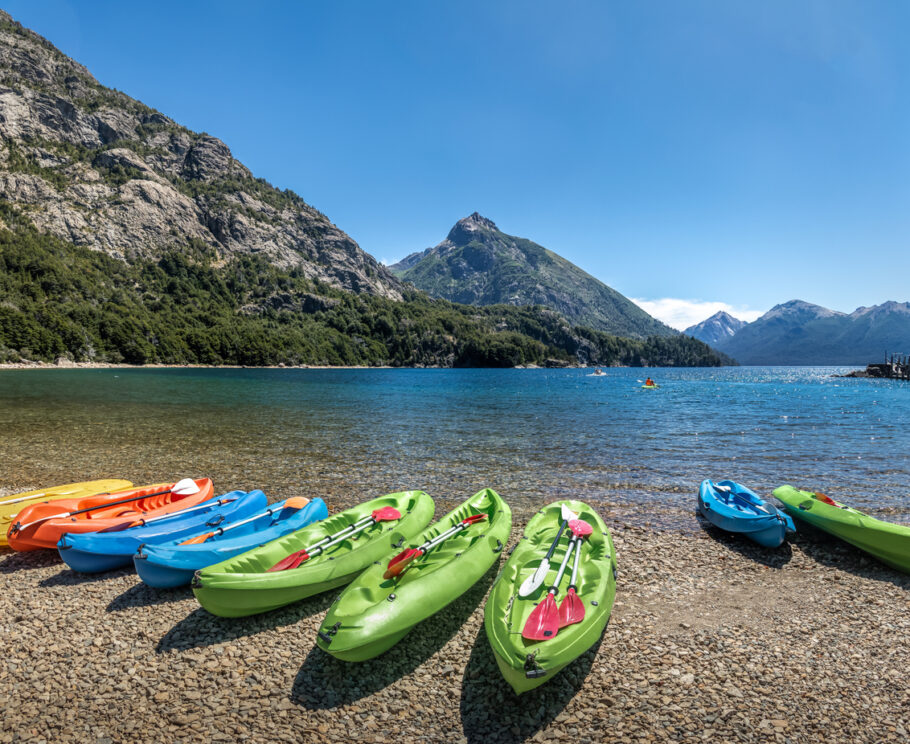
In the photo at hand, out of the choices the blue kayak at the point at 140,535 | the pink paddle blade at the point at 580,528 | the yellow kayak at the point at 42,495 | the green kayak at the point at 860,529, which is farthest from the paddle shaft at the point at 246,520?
the green kayak at the point at 860,529

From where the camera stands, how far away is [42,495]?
11.3 m

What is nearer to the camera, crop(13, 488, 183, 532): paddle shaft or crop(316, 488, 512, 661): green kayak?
crop(316, 488, 512, 661): green kayak

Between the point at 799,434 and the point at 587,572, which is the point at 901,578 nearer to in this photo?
the point at 587,572

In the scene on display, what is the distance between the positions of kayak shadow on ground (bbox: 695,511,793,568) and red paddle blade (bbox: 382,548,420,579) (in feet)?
25.8

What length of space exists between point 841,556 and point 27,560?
17.9m

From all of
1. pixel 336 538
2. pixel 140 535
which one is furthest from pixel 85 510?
pixel 336 538

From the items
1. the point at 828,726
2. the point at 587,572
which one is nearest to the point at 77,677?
the point at 587,572

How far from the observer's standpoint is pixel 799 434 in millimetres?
27656

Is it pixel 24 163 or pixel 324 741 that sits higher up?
pixel 24 163

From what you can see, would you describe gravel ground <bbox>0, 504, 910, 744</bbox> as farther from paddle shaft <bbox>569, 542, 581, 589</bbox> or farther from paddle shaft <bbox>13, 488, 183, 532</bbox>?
paddle shaft <bbox>13, 488, 183, 532</bbox>

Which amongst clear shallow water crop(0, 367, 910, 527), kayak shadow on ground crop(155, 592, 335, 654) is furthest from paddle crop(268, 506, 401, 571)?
clear shallow water crop(0, 367, 910, 527)

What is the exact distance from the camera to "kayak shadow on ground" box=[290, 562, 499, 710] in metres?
5.47

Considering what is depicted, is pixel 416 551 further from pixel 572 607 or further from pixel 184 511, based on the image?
pixel 184 511

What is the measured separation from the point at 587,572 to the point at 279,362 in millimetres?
158610
